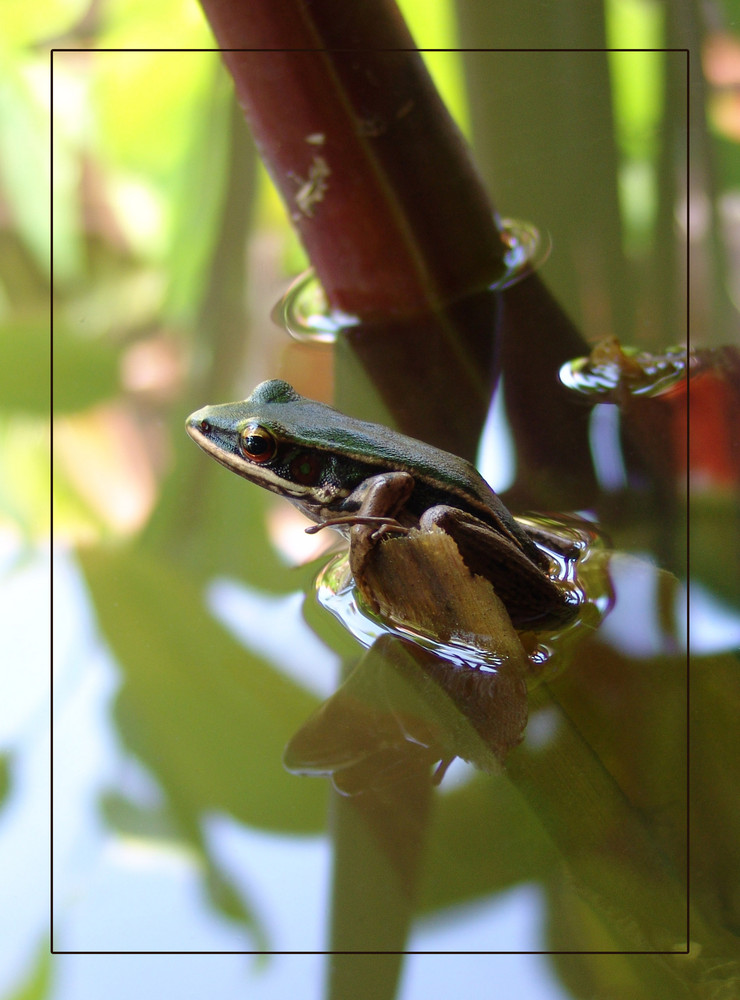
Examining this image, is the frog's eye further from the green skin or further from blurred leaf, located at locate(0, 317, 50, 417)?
blurred leaf, located at locate(0, 317, 50, 417)

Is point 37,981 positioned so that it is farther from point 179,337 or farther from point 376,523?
point 179,337

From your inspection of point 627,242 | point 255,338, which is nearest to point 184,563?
point 255,338

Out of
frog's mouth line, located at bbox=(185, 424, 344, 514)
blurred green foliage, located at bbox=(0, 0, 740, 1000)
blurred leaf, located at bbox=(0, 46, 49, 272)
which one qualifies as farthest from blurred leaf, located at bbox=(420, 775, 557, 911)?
blurred leaf, located at bbox=(0, 46, 49, 272)

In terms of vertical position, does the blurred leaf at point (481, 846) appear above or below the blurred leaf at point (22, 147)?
below

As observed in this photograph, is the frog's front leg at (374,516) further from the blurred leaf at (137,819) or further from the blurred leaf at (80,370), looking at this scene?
the blurred leaf at (80,370)

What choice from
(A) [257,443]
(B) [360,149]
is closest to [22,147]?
(B) [360,149]

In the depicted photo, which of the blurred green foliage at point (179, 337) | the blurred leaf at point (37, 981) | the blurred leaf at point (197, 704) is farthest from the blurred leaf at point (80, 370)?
the blurred leaf at point (37, 981)

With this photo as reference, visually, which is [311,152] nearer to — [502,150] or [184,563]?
[502,150]

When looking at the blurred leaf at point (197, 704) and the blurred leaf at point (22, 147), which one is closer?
the blurred leaf at point (197, 704)
